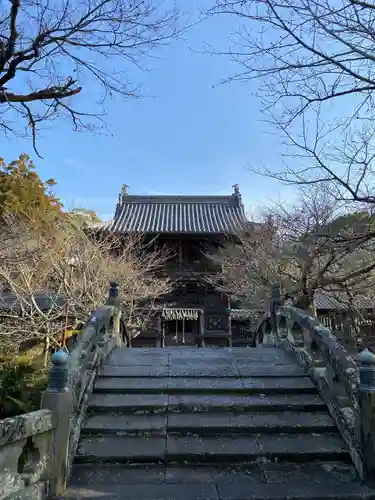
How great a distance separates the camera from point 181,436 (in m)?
4.09

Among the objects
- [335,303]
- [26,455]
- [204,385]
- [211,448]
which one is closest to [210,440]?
[211,448]

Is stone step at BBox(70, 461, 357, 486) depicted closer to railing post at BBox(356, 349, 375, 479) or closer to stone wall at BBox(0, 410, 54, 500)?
railing post at BBox(356, 349, 375, 479)

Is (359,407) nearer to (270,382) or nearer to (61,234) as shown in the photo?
(270,382)

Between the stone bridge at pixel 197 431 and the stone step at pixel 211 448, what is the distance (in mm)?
10

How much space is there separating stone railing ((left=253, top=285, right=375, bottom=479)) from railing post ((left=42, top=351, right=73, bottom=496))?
2.76m

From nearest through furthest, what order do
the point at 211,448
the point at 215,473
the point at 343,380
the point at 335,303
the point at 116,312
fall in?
the point at 215,473
the point at 211,448
the point at 343,380
the point at 116,312
the point at 335,303

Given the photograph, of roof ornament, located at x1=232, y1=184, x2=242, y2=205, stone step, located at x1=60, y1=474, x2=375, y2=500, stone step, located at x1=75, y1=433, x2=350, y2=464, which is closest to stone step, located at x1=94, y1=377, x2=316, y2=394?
stone step, located at x1=75, y1=433, x2=350, y2=464

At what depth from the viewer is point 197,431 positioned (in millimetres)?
4141

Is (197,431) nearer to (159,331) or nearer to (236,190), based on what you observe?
(159,331)

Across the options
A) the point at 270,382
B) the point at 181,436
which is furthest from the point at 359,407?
the point at 181,436

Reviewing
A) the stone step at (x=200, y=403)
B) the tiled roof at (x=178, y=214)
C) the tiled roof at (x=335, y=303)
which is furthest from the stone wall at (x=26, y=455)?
the tiled roof at (x=178, y=214)

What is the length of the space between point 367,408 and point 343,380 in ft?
1.95

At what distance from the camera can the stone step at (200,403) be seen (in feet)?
14.6

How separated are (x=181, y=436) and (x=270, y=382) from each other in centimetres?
157
